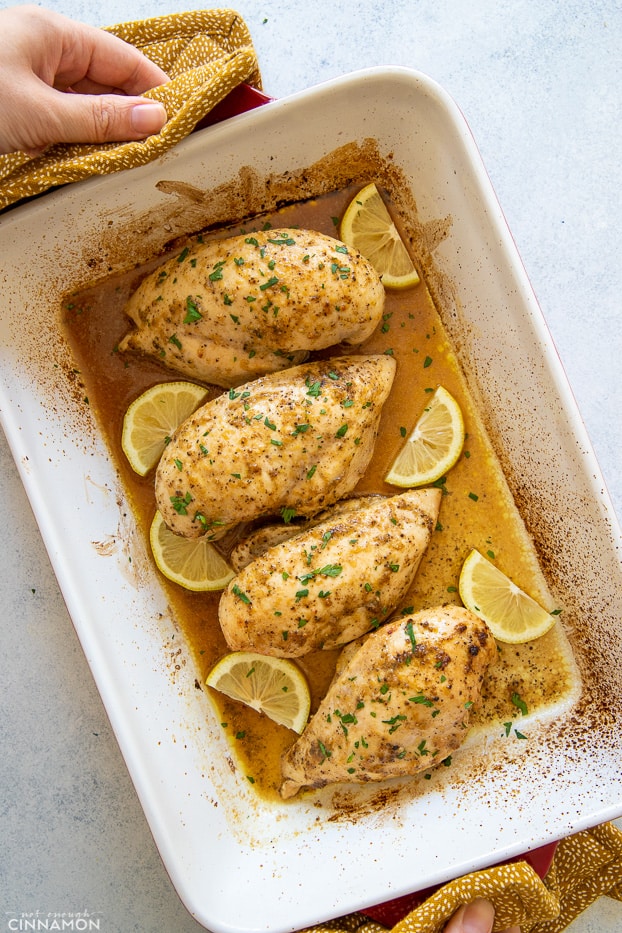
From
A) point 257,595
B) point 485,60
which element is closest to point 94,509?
point 257,595

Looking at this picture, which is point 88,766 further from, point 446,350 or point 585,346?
point 585,346

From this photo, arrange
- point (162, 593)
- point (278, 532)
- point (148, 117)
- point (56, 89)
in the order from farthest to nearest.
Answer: point (162, 593) < point (278, 532) < point (56, 89) < point (148, 117)

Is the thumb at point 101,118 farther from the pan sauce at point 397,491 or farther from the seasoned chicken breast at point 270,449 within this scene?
the seasoned chicken breast at point 270,449

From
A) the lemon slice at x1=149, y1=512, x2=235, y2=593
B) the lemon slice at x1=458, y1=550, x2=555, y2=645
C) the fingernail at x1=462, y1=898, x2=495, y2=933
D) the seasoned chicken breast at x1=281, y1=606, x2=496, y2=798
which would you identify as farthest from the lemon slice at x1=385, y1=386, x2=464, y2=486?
the fingernail at x1=462, y1=898, x2=495, y2=933

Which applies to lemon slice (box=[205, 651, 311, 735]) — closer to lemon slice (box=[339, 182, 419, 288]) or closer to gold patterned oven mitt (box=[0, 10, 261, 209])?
lemon slice (box=[339, 182, 419, 288])

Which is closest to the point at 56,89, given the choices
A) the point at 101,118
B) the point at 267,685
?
the point at 101,118

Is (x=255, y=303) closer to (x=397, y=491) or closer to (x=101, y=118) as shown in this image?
(x=101, y=118)

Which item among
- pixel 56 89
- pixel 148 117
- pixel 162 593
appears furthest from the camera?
pixel 162 593
